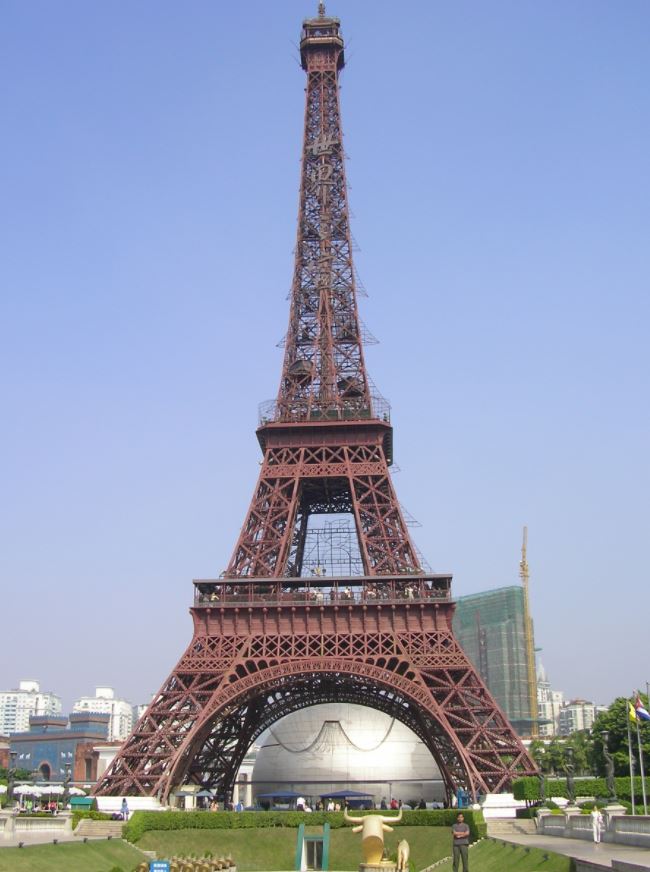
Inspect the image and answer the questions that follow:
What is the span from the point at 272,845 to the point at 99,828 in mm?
10298

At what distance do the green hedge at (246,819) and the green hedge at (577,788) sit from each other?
12.5 feet

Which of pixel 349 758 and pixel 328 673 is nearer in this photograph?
pixel 328 673

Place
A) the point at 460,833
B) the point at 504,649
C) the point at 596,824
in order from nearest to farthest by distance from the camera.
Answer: the point at 460,833 → the point at 596,824 → the point at 504,649

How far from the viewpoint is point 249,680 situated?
200ft

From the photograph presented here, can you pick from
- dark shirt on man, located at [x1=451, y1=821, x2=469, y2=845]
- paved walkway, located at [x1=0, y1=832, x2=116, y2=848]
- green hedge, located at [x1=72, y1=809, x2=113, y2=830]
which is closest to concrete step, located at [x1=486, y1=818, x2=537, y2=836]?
paved walkway, located at [x1=0, y1=832, x2=116, y2=848]

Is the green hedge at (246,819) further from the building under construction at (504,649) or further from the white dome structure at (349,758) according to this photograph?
the building under construction at (504,649)

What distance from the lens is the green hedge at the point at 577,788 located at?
180 feet

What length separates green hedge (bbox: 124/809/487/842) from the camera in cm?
5374

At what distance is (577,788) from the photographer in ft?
206

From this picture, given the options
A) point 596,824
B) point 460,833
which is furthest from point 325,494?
A: point 460,833

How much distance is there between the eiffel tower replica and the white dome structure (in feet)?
52.1

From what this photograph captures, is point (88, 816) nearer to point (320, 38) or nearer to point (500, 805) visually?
point (500, 805)

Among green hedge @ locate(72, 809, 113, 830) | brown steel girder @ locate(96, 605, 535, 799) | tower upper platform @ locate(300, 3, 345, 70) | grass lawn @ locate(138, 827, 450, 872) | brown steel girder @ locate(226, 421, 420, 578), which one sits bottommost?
grass lawn @ locate(138, 827, 450, 872)

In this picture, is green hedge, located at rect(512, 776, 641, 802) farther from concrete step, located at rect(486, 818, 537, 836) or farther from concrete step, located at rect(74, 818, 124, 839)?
concrete step, located at rect(74, 818, 124, 839)
